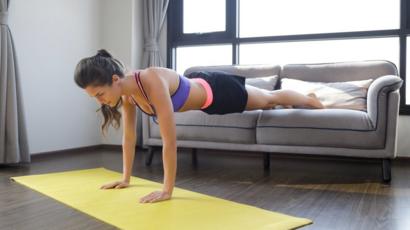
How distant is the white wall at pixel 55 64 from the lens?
335 cm

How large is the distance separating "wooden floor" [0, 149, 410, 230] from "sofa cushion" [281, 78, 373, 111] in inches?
19.0

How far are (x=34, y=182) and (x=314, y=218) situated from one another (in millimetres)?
1592

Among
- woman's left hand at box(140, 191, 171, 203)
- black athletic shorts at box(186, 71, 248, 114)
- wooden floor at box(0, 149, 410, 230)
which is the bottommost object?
wooden floor at box(0, 149, 410, 230)

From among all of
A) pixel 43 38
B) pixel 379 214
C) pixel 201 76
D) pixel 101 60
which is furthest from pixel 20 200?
pixel 43 38

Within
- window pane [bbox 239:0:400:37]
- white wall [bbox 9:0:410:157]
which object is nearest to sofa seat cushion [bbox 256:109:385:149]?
white wall [bbox 9:0:410:157]

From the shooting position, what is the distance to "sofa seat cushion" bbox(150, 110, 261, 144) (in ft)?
8.76

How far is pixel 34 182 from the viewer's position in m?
2.29

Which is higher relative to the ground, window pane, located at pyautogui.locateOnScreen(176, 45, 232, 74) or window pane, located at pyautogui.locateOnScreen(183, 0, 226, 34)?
window pane, located at pyautogui.locateOnScreen(183, 0, 226, 34)

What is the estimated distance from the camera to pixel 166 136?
180cm

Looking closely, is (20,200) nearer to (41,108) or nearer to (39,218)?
(39,218)

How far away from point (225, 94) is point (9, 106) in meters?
1.68

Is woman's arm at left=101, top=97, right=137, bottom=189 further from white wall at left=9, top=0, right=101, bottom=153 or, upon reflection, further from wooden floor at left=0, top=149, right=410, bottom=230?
white wall at left=9, top=0, right=101, bottom=153

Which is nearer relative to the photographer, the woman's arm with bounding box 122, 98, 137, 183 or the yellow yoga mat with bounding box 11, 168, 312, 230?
the yellow yoga mat with bounding box 11, 168, 312, 230

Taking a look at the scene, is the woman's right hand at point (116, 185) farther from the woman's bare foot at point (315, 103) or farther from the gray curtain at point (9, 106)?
the woman's bare foot at point (315, 103)
